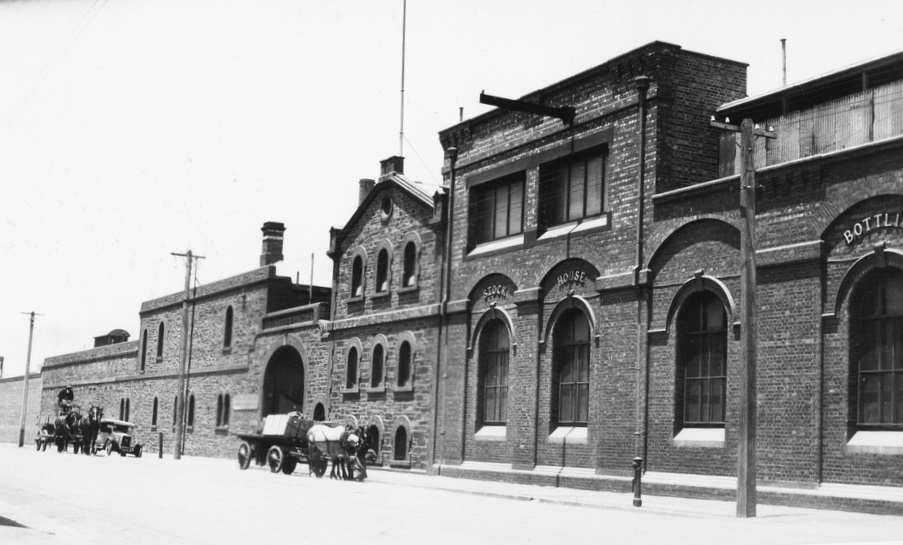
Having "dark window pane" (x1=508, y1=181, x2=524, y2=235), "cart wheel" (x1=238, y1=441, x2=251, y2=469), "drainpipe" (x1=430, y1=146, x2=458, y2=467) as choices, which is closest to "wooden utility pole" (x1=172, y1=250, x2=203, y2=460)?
"cart wheel" (x1=238, y1=441, x2=251, y2=469)

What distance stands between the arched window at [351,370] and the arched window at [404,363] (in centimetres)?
299

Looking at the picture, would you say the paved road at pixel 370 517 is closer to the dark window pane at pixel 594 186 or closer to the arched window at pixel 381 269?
the dark window pane at pixel 594 186

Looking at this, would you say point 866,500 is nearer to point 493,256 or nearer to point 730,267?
point 730,267

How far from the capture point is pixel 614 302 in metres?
25.3

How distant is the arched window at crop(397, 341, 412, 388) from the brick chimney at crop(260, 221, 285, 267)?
50.7ft

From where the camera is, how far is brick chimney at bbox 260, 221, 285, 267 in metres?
48.2

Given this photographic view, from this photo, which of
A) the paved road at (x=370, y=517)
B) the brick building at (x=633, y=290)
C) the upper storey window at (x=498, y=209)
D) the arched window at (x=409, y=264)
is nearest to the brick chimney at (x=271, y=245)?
the brick building at (x=633, y=290)

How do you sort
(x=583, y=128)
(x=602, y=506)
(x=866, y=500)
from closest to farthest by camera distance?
1. (x=866, y=500)
2. (x=602, y=506)
3. (x=583, y=128)

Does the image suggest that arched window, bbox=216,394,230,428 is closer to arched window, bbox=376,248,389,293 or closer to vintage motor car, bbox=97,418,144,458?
vintage motor car, bbox=97,418,144,458

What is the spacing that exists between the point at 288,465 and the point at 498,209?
→ 946 cm

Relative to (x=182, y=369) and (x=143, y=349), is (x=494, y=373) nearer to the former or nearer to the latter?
(x=182, y=369)

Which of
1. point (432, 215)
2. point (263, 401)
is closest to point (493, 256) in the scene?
point (432, 215)

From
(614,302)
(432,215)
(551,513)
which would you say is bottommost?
(551,513)

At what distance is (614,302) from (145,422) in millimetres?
38279
